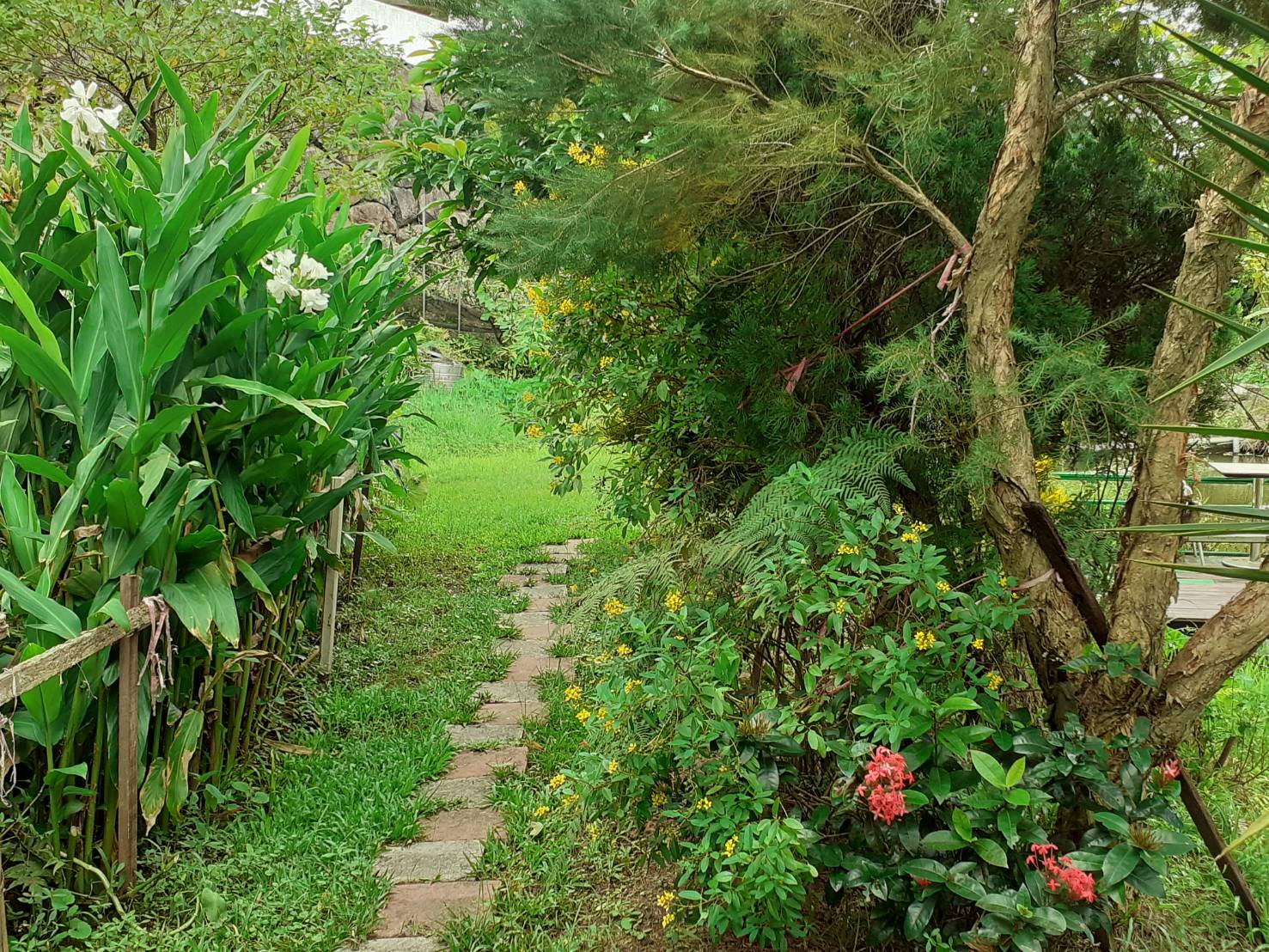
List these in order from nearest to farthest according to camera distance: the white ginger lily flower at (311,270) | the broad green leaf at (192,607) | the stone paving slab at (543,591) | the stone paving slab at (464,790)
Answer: the broad green leaf at (192,607)
the white ginger lily flower at (311,270)
the stone paving slab at (464,790)
the stone paving slab at (543,591)

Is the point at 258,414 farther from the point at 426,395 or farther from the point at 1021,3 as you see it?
the point at 426,395

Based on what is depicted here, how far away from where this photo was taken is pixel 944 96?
2.01 metres

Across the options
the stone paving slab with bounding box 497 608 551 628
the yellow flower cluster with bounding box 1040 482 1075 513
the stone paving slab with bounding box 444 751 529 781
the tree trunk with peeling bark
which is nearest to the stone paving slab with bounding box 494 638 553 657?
the stone paving slab with bounding box 497 608 551 628

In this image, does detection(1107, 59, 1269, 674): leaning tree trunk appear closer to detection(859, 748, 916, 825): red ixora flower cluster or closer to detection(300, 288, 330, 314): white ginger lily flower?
detection(859, 748, 916, 825): red ixora flower cluster

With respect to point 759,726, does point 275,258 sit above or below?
above

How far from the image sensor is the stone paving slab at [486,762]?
3035 mm

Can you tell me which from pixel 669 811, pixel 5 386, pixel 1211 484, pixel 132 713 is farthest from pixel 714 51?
pixel 1211 484

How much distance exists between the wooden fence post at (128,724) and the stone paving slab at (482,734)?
115 cm

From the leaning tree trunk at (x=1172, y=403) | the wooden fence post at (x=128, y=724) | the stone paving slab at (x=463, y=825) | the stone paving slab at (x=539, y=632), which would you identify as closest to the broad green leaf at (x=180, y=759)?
the wooden fence post at (x=128, y=724)

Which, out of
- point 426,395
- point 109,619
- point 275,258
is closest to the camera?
point 109,619

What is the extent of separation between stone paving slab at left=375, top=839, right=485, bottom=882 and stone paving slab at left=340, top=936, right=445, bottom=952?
0.84 ft

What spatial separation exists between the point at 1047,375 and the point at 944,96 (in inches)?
25.9

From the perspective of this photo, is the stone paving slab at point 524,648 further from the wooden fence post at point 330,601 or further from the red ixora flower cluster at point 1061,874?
the red ixora flower cluster at point 1061,874

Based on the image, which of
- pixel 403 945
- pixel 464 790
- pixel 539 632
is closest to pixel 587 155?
pixel 539 632
